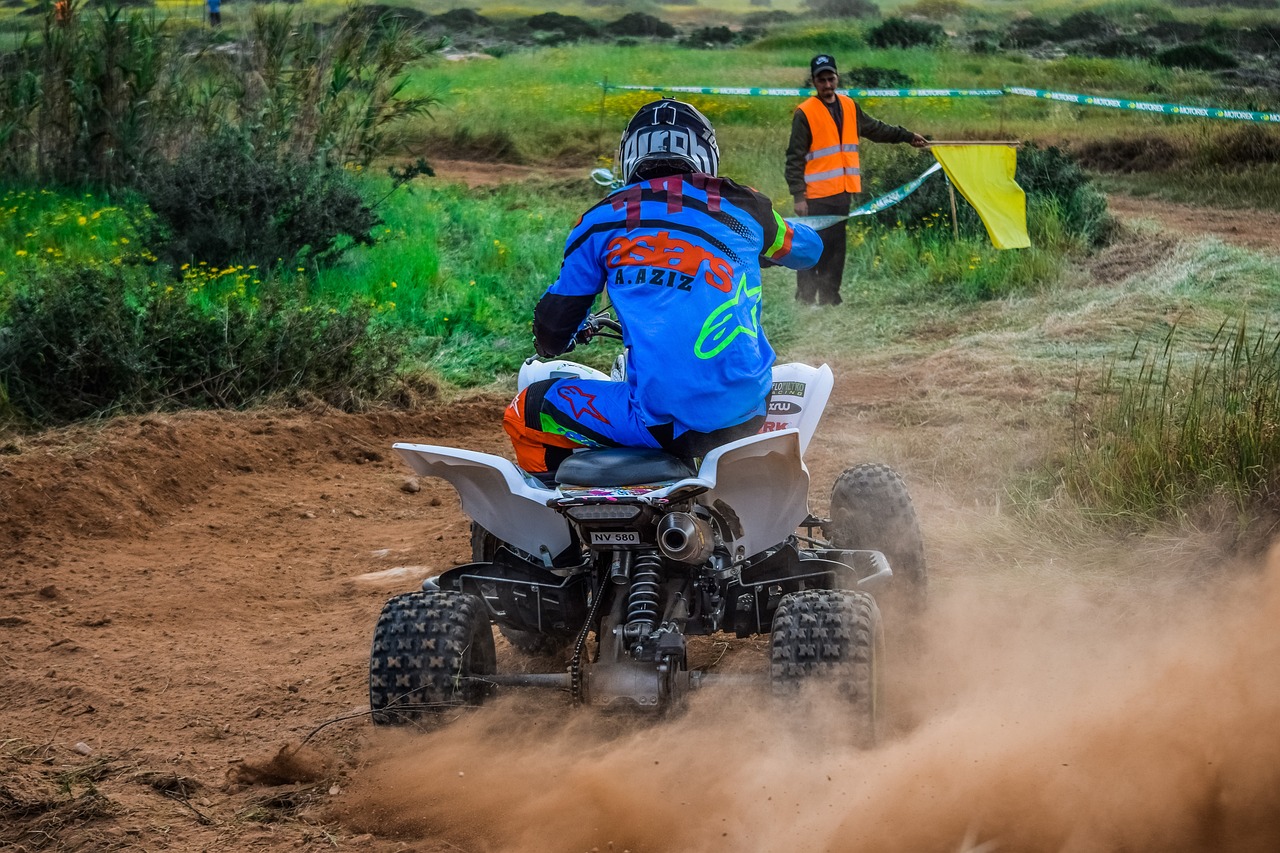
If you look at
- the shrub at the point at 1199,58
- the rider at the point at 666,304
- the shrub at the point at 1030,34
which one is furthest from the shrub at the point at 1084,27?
the rider at the point at 666,304

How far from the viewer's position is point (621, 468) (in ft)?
13.9

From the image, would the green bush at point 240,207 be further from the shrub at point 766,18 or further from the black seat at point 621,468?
the shrub at point 766,18

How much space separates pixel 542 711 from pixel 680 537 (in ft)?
2.85

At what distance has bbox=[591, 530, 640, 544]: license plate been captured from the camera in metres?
4.22

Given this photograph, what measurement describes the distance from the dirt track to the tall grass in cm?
32

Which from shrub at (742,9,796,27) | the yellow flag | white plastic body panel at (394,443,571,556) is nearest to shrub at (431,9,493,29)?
shrub at (742,9,796,27)

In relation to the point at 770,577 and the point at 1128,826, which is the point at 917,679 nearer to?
the point at 770,577

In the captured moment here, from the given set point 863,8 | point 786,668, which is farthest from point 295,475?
point 863,8

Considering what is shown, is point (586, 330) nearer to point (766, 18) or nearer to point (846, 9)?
point (846, 9)

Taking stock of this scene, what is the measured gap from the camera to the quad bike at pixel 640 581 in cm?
407

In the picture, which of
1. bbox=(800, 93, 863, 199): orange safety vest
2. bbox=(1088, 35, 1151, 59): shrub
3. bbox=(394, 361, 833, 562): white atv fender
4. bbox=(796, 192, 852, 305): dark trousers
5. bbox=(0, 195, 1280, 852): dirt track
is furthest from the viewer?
bbox=(1088, 35, 1151, 59): shrub

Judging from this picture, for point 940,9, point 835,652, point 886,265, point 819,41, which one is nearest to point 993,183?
point 886,265

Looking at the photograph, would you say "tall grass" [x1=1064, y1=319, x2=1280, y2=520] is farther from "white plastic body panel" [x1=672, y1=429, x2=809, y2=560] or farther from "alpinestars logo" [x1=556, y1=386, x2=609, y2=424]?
"alpinestars logo" [x1=556, y1=386, x2=609, y2=424]

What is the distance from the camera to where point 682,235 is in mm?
4465
